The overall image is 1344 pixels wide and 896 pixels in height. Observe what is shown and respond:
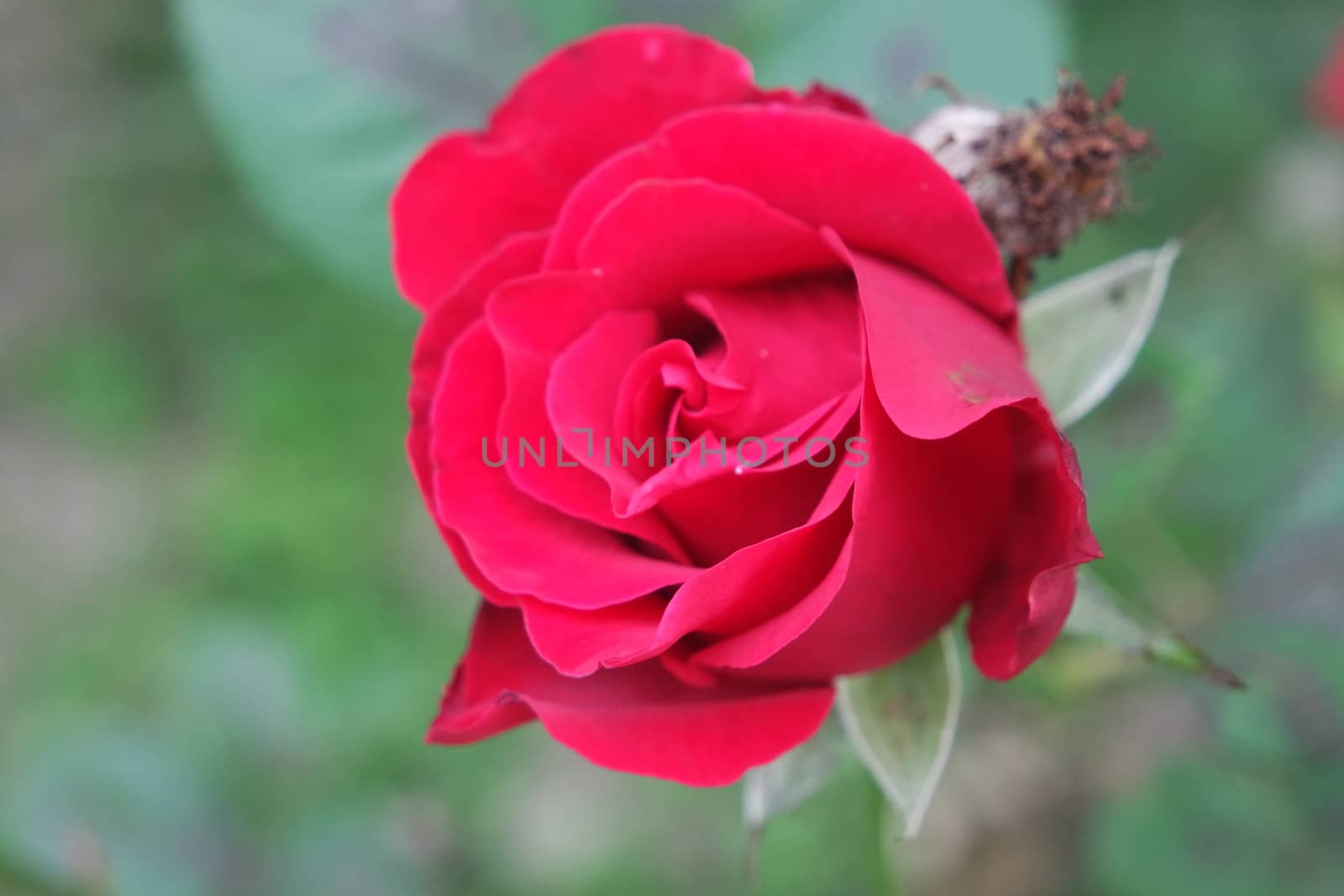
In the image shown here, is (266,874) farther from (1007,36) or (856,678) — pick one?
(1007,36)

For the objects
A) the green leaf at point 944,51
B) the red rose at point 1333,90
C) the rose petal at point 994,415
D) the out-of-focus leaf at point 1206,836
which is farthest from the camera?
the red rose at point 1333,90

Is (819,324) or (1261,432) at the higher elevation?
(819,324)

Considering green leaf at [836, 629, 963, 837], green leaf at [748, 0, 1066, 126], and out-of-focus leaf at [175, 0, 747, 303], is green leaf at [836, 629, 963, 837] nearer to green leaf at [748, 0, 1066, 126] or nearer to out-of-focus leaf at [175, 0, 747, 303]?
green leaf at [748, 0, 1066, 126]

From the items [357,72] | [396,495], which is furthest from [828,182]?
[396,495]

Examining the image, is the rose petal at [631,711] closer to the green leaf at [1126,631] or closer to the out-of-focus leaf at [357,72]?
the green leaf at [1126,631]

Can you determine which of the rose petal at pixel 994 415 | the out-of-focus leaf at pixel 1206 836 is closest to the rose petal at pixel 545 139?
the rose petal at pixel 994 415

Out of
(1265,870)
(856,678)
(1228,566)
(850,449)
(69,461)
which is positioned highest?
(850,449)

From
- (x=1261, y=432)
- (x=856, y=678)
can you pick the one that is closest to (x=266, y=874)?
(x=856, y=678)

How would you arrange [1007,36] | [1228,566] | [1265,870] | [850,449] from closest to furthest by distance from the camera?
[850,449]
[1007,36]
[1265,870]
[1228,566]
